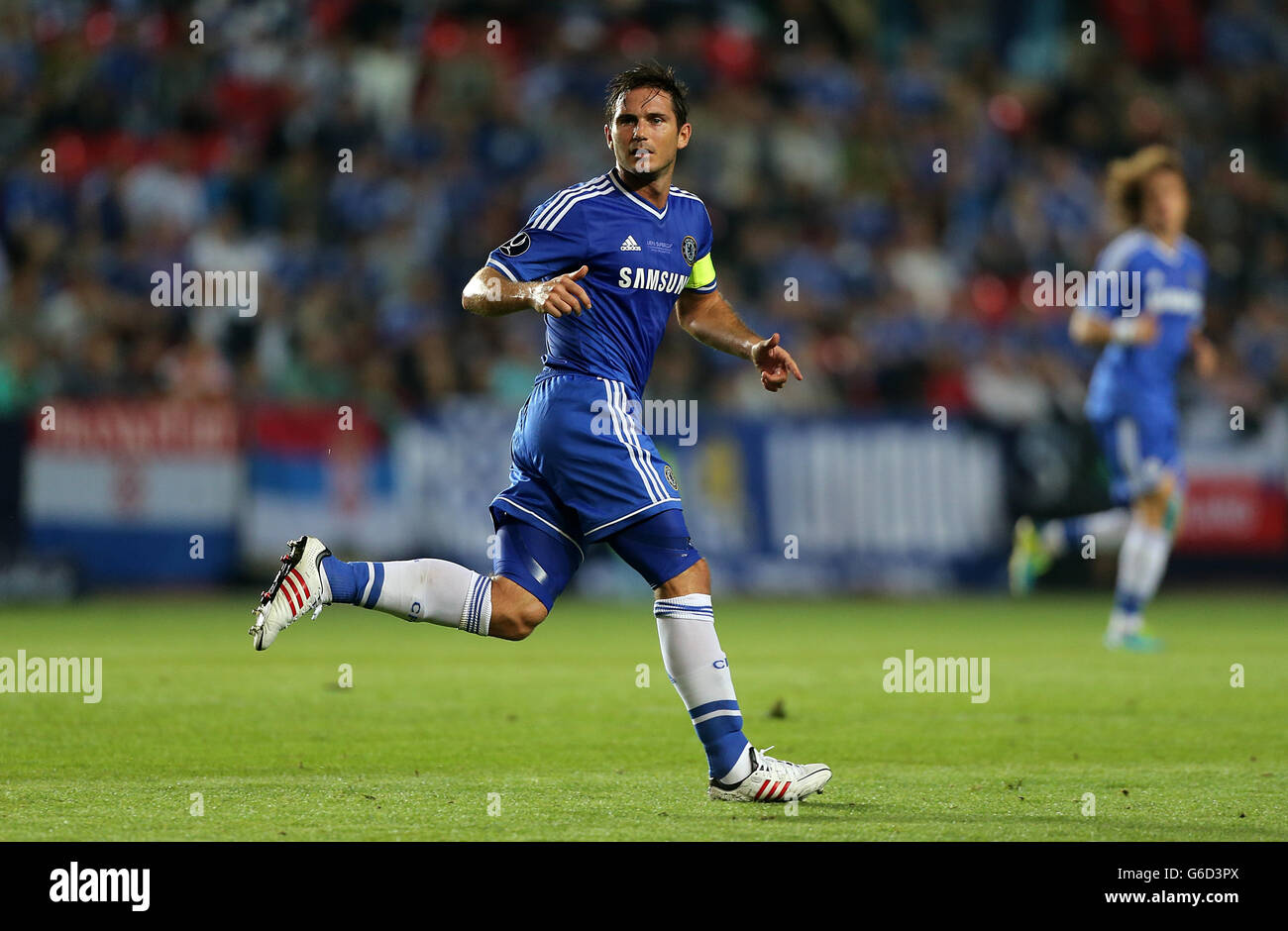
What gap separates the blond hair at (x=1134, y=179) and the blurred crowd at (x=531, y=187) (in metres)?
4.54

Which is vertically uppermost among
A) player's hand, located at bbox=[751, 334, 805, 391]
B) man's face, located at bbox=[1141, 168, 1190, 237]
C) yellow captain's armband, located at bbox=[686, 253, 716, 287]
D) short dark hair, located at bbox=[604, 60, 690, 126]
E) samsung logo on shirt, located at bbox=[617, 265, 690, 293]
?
man's face, located at bbox=[1141, 168, 1190, 237]

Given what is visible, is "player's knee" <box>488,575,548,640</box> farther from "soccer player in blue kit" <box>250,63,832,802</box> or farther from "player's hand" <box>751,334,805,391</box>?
"player's hand" <box>751,334,805,391</box>

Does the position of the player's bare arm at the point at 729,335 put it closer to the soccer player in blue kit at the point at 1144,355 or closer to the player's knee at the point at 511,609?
the player's knee at the point at 511,609

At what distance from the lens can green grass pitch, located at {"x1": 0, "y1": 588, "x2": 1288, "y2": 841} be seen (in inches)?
226

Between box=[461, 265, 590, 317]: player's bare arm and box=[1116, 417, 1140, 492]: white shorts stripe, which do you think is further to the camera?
box=[1116, 417, 1140, 492]: white shorts stripe

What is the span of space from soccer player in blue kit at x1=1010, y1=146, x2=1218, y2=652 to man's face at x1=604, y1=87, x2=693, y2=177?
6.48 meters

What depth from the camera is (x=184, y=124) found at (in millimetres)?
19219

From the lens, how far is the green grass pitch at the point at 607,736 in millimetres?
5738

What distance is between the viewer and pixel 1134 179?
40.6 feet

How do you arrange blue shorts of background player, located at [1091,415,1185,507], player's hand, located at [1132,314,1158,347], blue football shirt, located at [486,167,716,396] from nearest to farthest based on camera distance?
blue football shirt, located at [486,167,716,396] < player's hand, located at [1132,314,1158,347] < blue shorts of background player, located at [1091,415,1185,507]

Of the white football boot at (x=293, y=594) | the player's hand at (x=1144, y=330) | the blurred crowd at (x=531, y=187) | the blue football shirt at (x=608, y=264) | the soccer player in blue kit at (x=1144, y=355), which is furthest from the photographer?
the blurred crowd at (x=531, y=187)

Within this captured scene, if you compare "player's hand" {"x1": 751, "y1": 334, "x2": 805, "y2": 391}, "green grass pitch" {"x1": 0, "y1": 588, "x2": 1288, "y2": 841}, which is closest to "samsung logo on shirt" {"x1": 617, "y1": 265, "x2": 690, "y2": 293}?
"player's hand" {"x1": 751, "y1": 334, "x2": 805, "y2": 391}

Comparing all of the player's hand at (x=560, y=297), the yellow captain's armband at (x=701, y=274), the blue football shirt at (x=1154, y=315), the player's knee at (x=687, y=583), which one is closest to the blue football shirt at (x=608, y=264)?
the yellow captain's armband at (x=701, y=274)

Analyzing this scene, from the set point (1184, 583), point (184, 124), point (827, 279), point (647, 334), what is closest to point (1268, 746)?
point (647, 334)
